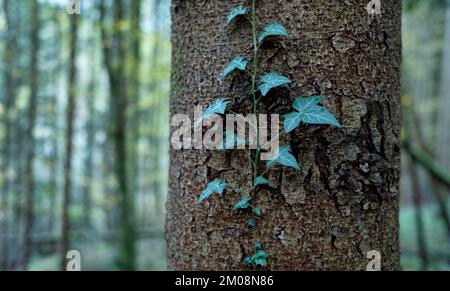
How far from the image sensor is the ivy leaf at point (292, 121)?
1121mm

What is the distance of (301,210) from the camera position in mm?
1167

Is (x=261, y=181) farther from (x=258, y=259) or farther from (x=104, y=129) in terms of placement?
(x=104, y=129)

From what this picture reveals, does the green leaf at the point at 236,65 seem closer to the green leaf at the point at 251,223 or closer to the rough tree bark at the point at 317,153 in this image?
the rough tree bark at the point at 317,153

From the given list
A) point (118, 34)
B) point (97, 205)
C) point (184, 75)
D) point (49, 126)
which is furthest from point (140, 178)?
point (184, 75)

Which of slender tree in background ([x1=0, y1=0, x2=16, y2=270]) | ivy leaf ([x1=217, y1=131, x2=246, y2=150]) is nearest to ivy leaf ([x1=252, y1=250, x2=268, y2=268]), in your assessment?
ivy leaf ([x1=217, y1=131, x2=246, y2=150])

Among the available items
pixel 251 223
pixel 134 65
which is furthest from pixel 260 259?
pixel 134 65

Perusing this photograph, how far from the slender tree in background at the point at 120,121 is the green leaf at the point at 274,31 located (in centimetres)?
563

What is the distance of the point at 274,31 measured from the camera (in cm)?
117

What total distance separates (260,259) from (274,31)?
0.67m

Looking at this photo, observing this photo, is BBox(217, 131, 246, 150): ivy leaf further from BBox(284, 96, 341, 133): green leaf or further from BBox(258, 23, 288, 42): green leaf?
BBox(258, 23, 288, 42): green leaf

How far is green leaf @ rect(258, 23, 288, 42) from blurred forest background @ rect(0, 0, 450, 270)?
307 cm

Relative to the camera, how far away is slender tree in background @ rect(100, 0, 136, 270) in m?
6.68

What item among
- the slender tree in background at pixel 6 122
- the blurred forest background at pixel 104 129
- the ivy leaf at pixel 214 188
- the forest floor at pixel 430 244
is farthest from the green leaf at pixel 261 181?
the slender tree in background at pixel 6 122

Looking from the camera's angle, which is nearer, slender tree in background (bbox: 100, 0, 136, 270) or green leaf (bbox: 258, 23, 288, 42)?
green leaf (bbox: 258, 23, 288, 42)
